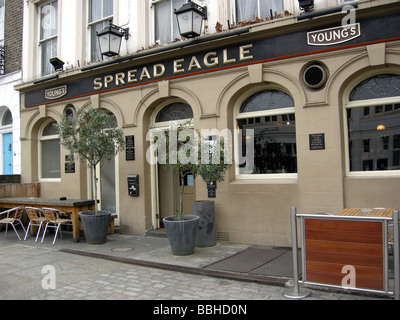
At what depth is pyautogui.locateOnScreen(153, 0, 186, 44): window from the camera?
9.34 meters

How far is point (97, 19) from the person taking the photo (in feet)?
35.6

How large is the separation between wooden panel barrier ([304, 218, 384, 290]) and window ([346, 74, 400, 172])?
2993 mm

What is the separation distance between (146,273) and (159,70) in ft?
16.5

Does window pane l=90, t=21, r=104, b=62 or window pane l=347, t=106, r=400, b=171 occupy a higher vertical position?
window pane l=90, t=21, r=104, b=62

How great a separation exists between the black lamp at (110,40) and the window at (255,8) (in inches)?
123

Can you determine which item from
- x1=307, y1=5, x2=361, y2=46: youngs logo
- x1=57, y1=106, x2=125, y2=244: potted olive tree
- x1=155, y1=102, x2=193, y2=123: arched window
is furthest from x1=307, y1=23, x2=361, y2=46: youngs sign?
x1=57, y1=106, x2=125, y2=244: potted olive tree

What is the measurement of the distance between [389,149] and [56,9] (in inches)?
409

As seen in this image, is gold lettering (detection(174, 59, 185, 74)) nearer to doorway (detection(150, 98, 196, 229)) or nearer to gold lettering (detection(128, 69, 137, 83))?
doorway (detection(150, 98, 196, 229))

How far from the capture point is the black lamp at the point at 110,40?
370 inches

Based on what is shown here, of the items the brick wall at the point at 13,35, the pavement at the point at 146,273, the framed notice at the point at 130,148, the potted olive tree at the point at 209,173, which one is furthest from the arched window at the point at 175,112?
the brick wall at the point at 13,35

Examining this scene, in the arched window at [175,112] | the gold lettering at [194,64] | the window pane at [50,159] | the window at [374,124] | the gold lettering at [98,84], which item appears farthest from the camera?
the window pane at [50,159]

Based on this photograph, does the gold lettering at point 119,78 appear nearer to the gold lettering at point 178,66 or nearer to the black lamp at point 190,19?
the gold lettering at point 178,66
